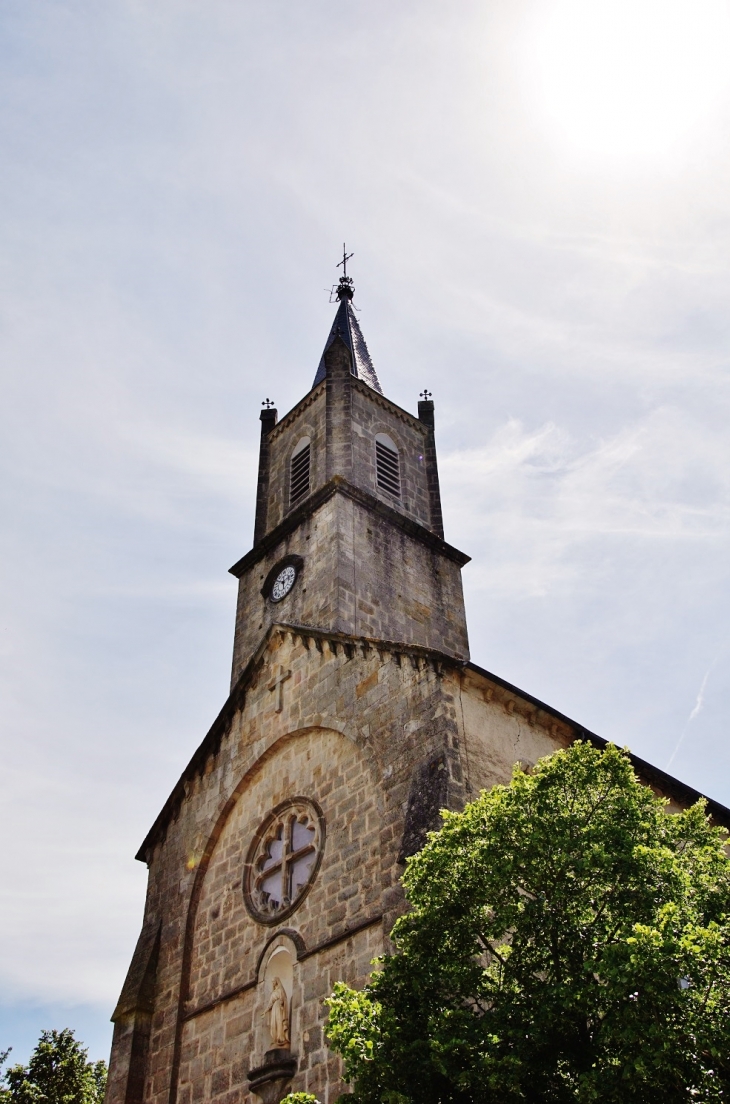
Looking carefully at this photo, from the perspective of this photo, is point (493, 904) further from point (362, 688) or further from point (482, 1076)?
point (362, 688)

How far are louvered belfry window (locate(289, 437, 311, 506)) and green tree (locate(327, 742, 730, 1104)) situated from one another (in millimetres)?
16458

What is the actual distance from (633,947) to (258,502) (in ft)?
67.8

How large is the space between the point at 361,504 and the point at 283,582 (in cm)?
276

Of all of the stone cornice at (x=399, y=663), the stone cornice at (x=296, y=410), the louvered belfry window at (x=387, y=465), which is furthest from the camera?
the stone cornice at (x=296, y=410)

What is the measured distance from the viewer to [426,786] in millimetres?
12984

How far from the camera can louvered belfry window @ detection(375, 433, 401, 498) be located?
25.4 meters

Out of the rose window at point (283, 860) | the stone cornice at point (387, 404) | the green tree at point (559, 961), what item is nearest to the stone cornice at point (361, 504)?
the stone cornice at point (387, 404)

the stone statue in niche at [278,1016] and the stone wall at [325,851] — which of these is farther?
the stone statue in niche at [278,1016]

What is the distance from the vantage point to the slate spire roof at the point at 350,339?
28609 mm

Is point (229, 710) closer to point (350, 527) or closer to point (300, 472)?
point (350, 527)

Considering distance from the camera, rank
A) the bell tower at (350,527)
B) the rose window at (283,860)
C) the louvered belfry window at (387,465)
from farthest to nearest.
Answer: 1. the louvered belfry window at (387,465)
2. the bell tower at (350,527)
3. the rose window at (283,860)

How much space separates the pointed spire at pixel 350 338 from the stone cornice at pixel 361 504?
5.23 m

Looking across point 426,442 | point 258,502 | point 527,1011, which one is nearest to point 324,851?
point 527,1011

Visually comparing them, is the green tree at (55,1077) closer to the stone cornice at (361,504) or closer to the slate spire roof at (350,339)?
the stone cornice at (361,504)
